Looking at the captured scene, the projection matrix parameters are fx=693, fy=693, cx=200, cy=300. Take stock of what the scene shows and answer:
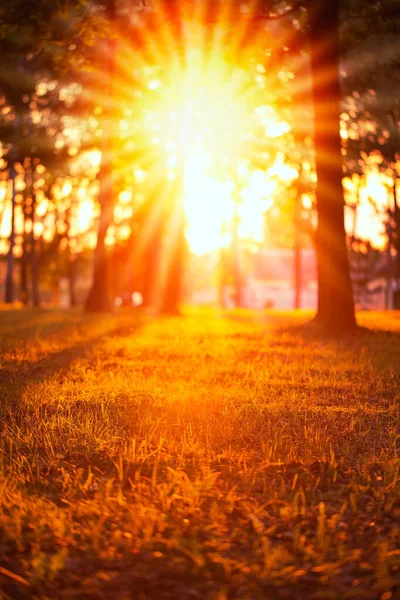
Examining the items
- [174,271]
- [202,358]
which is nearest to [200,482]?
[202,358]

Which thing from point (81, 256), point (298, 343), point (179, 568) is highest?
point (81, 256)

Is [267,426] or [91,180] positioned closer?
[267,426]

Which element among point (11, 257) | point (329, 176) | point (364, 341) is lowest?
point (364, 341)

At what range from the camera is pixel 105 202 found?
2367cm

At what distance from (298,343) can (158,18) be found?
8.31 m

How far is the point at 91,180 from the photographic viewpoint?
25.8 meters

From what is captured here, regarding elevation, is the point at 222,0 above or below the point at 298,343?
above

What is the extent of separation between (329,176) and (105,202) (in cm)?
1060

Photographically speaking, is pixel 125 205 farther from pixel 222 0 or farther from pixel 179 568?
pixel 179 568

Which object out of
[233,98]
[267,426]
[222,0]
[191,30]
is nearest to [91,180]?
[233,98]

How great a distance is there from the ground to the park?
20 millimetres

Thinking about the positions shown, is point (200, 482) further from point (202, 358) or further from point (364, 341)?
point (364, 341)

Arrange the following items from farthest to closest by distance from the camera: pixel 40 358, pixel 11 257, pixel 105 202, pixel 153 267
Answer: pixel 11 257
pixel 153 267
pixel 105 202
pixel 40 358

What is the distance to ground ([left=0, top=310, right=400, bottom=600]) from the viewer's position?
371 centimetres
